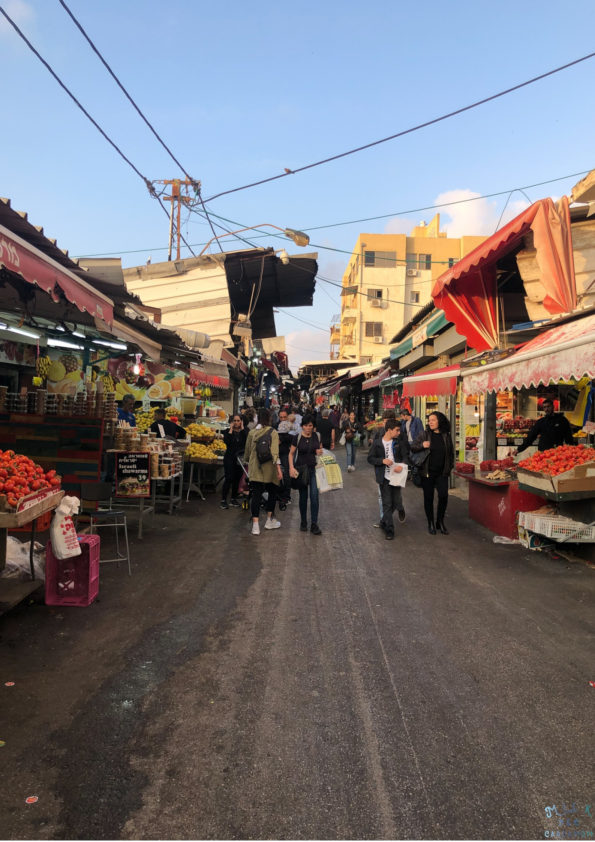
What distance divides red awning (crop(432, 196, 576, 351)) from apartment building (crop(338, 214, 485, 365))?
3683 cm

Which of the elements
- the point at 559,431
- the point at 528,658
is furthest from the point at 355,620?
the point at 559,431

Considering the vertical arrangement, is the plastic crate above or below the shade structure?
below

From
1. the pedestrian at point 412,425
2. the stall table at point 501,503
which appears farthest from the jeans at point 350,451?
the stall table at point 501,503

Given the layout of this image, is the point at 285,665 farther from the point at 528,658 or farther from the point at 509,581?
the point at 509,581

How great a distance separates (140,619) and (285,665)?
62.3 inches

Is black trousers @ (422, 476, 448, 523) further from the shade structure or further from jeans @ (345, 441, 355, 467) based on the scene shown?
jeans @ (345, 441, 355, 467)

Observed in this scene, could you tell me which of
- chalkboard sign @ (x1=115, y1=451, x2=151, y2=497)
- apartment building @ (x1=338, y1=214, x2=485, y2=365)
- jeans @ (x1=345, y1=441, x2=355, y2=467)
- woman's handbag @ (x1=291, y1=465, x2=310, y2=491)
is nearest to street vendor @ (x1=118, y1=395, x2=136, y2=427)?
chalkboard sign @ (x1=115, y1=451, x2=151, y2=497)

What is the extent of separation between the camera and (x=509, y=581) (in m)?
5.96

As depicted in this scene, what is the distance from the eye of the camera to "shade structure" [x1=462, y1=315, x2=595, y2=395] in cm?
548

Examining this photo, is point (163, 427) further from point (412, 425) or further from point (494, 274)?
point (494, 274)

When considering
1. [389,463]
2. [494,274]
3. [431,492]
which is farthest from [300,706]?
[494,274]

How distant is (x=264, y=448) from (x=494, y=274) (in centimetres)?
557

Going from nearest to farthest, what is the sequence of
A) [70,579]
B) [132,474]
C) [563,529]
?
[70,579] < [563,529] < [132,474]

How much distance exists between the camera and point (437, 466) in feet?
26.9
